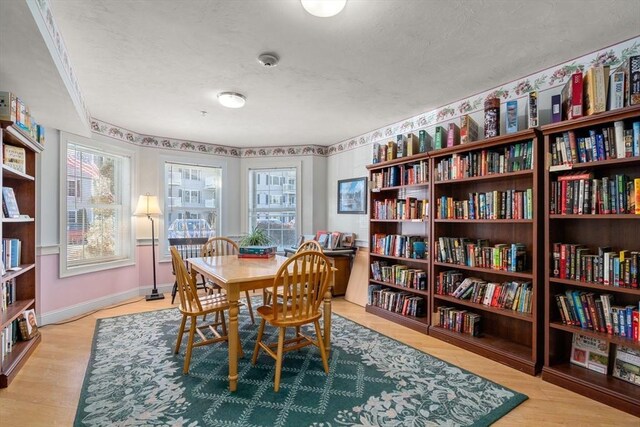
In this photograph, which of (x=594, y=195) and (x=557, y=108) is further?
(x=557, y=108)

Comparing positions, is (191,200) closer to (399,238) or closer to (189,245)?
(189,245)

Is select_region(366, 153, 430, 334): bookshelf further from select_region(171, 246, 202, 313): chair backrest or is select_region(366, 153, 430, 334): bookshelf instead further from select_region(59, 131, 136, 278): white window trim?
select_region(59, 131, 136, 278): white window trim

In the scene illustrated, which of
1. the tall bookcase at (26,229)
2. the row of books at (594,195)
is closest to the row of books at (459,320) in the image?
the row of books at (594,195)

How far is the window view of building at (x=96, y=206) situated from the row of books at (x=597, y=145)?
4.91 meters

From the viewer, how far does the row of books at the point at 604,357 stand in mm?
2066

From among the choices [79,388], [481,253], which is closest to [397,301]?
[481,253]

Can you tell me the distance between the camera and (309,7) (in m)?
1.70

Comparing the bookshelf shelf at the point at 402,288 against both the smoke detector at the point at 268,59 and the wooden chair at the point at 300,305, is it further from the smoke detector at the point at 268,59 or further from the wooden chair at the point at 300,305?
the smoke detector at the point at 268,59

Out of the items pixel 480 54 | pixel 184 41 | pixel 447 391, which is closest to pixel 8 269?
pixel 184 41

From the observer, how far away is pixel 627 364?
6.88 feet

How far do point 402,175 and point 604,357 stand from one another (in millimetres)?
2217

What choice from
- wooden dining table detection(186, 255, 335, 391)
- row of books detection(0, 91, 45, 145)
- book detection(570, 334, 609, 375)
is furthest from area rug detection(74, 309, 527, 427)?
row of books detection(0, 91, 45, 145)

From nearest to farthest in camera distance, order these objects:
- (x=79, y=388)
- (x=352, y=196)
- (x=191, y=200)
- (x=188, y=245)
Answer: (x=79, y=388), (x=352, y=196), (x=188, y=245), (x=191, y=200)

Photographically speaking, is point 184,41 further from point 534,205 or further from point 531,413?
point 531,413
